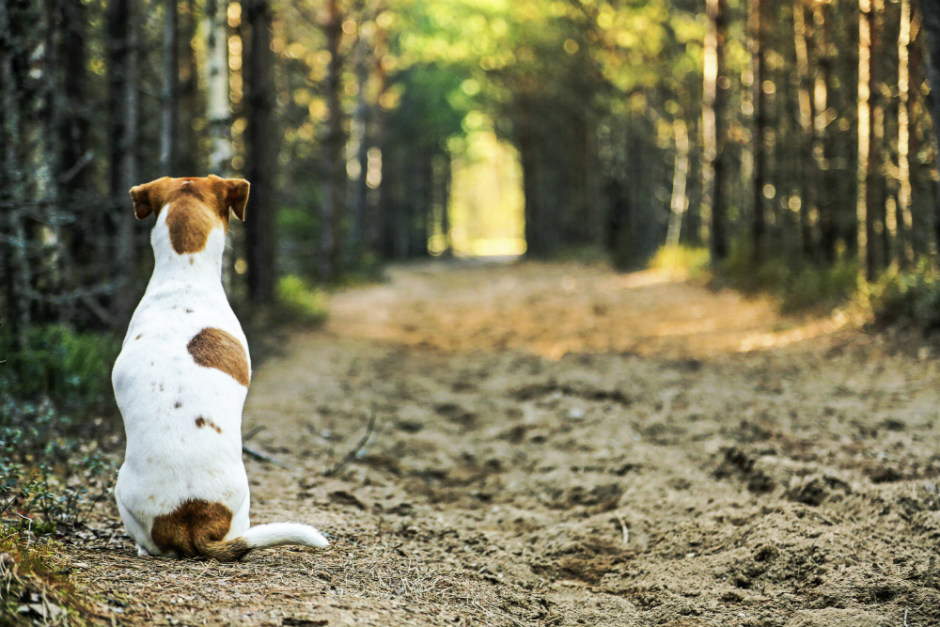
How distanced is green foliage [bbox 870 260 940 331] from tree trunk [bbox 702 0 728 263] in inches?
321

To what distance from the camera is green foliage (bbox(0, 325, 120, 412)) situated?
20.5ft

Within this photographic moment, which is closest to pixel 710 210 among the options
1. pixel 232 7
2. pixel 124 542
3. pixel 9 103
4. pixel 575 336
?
pixel 575 336

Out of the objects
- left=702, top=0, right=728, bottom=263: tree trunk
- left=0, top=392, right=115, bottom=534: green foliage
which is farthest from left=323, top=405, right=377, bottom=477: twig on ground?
left=702, top=0, right=728, bottom=263: tree trunk

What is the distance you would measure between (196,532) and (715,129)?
1720 cm

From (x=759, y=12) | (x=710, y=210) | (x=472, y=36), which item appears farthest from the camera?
(x=472, y=36)

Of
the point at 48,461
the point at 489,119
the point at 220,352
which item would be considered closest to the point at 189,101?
the point at 48,461

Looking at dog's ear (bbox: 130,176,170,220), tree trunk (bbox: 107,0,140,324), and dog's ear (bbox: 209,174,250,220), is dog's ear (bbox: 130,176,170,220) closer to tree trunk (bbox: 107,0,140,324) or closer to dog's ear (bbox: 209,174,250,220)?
dog's ear (bbox: 209,174,250,220)

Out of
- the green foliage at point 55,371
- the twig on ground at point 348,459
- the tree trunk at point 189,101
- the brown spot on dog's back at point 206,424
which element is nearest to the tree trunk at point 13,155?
the green foliage at point 55,371

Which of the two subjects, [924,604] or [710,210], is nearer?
[924,604]

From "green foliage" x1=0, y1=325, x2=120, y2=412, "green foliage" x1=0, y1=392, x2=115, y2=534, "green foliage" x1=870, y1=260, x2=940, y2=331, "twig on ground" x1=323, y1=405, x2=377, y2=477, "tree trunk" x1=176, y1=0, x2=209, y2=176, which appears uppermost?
"tree trunk" x1=176, y1=0, x2=209, y2=176

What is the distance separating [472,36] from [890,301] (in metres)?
25.6

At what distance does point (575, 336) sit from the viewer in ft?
40.0

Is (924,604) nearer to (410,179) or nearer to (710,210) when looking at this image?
(710,210)

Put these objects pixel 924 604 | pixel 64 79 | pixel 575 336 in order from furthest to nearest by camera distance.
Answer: pixel 575 336
pixel 64 79
pixel 924 604
